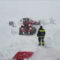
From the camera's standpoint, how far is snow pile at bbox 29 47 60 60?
1908 millimetres

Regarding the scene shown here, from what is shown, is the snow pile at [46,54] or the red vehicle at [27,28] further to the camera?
the red vehicle at [27,28]

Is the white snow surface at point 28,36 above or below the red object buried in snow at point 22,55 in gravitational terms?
above

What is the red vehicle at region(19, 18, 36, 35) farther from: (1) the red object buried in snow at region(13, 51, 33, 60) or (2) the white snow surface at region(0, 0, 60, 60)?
(1) the red object buried in snow at region(13, 51, 33, 60)

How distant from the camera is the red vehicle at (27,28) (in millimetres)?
2020

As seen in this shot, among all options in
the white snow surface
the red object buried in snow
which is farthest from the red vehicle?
the red object buried in snow

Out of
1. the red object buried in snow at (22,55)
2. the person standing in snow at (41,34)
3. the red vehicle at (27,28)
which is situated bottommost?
the red object buried in snow at (22,55)

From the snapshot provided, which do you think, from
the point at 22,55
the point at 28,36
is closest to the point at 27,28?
the point at 28,36

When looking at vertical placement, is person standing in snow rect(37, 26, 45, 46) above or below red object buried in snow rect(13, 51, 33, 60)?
above

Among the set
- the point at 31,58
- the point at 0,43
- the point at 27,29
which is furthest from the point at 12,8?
the point at 31,58

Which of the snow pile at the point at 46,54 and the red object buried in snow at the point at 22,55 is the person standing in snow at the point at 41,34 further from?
the red object buried in snow at the point at 22,55

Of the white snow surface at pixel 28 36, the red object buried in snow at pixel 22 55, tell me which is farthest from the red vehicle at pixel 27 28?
the red object buried in snow at pixel 22 55

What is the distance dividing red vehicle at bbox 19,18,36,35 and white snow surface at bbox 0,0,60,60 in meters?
0.06

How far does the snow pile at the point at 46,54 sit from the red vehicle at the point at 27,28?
33cm

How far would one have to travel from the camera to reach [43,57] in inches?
75.5
